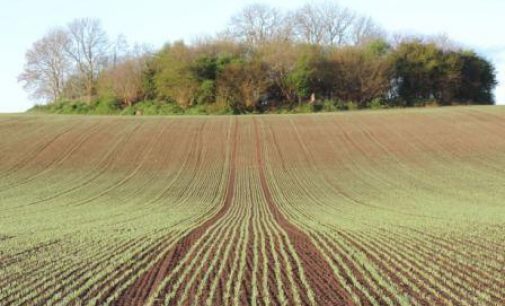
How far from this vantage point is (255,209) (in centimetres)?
2353

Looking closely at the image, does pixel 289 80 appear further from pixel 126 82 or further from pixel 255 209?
pixel 255 209

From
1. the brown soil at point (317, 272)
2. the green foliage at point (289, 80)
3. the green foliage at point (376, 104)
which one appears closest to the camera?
the brown soil at point (317, 272)

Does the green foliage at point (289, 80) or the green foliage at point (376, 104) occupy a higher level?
the green foliage at point (289, 80)

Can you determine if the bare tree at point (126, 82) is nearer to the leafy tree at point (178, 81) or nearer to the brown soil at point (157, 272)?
the leafy tree at point (178, 81)

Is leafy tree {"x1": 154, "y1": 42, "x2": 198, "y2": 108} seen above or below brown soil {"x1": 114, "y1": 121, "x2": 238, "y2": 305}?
above

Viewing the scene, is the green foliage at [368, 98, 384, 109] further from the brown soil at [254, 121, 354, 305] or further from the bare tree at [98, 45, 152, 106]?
the brown soil at [254, 121, 354, 305]

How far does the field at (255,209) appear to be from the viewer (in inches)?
389

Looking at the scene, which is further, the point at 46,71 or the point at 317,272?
the point at 46,71

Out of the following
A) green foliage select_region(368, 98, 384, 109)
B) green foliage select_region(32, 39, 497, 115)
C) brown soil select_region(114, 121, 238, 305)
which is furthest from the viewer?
green foliage select_region(368, 98, 384, 109)

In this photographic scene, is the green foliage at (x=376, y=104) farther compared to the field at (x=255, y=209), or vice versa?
the green foliage at (x=376, y=104)

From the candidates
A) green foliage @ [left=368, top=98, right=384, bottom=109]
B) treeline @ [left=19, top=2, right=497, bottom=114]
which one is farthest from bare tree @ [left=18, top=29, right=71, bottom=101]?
green foliage @ [left=368, top=98, right=384, bottom=109]

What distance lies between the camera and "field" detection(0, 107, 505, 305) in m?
9.88

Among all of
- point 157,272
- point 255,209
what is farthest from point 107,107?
point 157,272

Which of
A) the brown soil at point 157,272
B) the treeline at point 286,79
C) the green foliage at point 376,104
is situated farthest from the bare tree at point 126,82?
the brown soil at point 157,272
